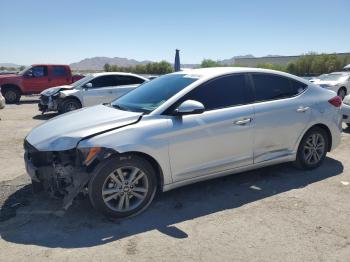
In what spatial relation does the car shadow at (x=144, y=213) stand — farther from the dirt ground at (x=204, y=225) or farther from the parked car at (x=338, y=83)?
the parked car at (x=338, y=83)

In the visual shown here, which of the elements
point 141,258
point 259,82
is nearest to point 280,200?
point 259,82

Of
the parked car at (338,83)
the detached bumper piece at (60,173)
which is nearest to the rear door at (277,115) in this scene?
the detached bumper piece at (60,173)

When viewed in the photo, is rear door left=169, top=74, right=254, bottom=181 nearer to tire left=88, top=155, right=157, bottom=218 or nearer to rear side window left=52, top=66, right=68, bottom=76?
tire left=88, top=155, right=157, bottom=218

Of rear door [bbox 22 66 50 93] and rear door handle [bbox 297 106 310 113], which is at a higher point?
rear door [bbox 22 66 50 93]

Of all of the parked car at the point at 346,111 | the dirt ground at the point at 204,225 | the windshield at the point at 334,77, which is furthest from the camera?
the windshield at the point at 334,77

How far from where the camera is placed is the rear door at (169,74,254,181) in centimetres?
425

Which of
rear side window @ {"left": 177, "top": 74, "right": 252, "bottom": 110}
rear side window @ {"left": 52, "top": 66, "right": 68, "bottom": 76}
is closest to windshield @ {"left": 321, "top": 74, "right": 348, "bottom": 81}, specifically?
rear side window @ {"left": 52, "top": 66, "right": 68, "bottom": 76}

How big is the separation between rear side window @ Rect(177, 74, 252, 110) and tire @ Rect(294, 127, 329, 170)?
125 cm

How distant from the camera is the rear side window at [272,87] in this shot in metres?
5.04

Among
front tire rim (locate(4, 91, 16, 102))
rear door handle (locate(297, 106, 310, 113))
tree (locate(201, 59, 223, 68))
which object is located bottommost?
front tire rim (locate(4, 91, 16, 102))

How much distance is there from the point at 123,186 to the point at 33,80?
1553cm

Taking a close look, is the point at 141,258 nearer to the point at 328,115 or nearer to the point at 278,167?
the point at 278,167

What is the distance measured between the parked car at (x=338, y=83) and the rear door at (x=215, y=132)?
12790mm

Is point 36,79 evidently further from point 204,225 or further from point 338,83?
point 204,225
